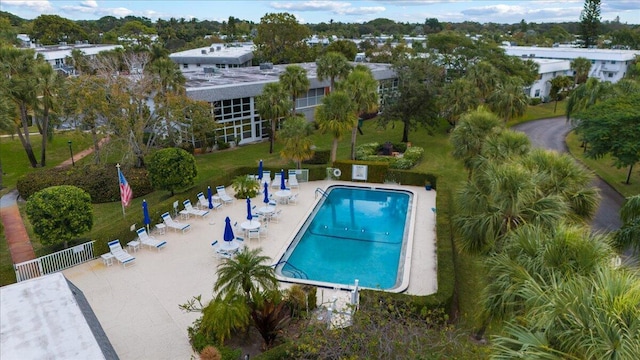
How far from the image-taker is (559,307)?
5660mm

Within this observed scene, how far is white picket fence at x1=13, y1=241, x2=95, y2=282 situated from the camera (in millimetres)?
14773

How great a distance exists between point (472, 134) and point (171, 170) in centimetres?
1473

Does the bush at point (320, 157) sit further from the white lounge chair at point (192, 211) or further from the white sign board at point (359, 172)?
the white lounge chair at point (192, 211)

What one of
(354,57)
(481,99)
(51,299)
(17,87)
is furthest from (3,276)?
(354,57)

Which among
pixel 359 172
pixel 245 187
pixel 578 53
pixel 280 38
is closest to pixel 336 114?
pixel 359 172

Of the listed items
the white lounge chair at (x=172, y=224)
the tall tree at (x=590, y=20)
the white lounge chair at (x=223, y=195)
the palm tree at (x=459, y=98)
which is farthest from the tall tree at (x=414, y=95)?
the tall tree at (x=590, y=20)

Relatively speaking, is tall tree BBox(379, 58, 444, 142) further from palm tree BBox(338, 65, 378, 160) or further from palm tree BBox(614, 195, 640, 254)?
palm tree BBox(614, 195, 640, 254)

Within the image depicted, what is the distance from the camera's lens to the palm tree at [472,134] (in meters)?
19.8

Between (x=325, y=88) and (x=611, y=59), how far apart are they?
4862 centimetres

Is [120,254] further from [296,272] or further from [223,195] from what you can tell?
[223,195]

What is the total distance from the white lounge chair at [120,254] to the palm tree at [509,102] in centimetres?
2611

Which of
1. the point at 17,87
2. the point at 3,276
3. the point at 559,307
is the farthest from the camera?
the point at 17,87

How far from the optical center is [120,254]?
1669cm

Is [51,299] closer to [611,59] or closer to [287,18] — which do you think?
[287,18]
